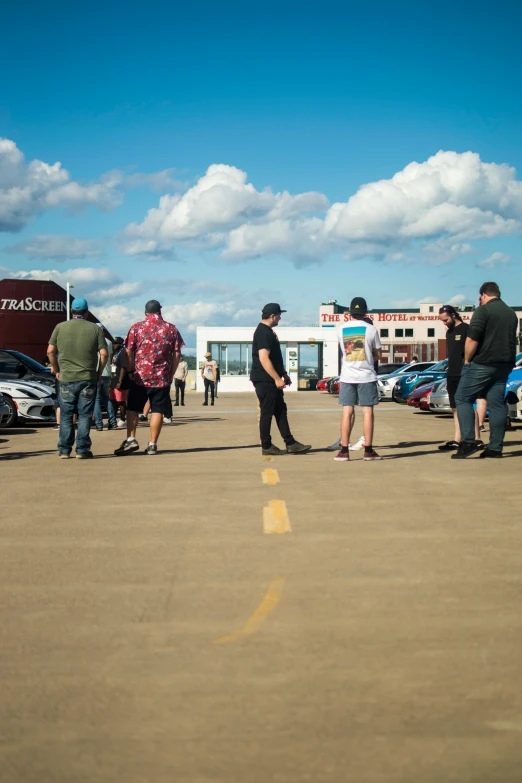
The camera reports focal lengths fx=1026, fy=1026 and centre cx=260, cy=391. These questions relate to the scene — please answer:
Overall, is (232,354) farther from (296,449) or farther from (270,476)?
(270,476)

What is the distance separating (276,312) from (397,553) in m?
6.87

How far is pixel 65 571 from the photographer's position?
19.1ft

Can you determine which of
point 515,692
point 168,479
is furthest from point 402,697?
point 168,479

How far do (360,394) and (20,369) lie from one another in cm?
1192

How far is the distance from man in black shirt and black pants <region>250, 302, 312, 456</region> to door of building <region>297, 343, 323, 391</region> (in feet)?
186

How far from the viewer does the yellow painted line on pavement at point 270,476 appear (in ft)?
32.4

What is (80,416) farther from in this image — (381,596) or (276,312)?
(381,596)

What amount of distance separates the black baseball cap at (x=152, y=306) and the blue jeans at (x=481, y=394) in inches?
153

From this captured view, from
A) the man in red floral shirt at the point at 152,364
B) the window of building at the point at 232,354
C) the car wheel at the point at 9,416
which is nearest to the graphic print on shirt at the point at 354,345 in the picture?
the man in red floral shirt at the point at 152,364

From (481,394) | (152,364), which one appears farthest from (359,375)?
(152,364)

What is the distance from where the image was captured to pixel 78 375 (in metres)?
12.7

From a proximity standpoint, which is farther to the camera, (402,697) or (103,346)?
(103,346)

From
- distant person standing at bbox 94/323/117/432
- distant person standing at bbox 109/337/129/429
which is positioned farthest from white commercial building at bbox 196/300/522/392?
distant person standing at bbox 94/323/117/432

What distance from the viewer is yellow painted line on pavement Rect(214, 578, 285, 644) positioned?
14.6 ft
